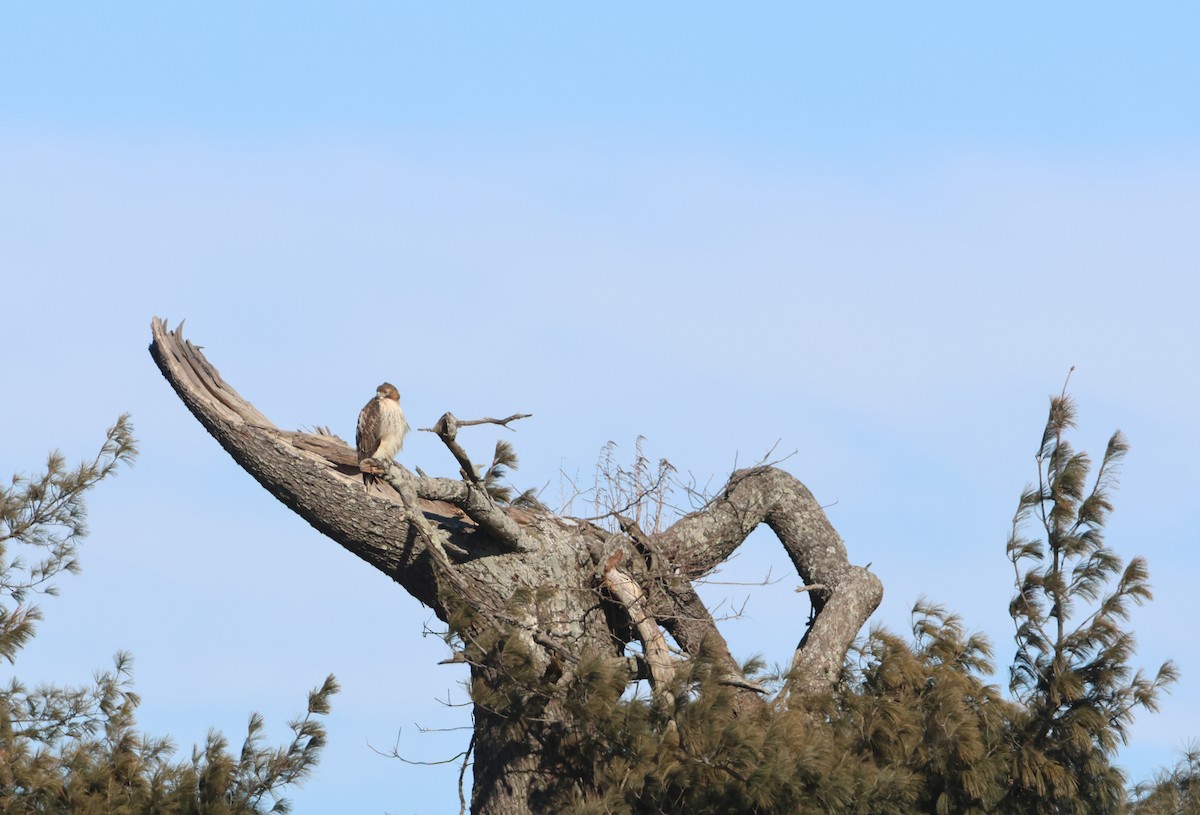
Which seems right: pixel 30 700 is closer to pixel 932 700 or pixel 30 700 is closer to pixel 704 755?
pixel 704 755

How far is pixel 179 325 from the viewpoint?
9.99 metres

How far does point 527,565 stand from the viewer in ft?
29.8

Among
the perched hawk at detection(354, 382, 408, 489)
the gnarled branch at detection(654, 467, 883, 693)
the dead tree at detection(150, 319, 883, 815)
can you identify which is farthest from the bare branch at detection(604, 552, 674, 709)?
the perched hawk at detection(354, 382, 408, 489)

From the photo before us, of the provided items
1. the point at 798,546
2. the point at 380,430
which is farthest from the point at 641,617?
the point at 380,430

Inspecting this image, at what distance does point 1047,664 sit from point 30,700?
Answer: 22.9 ft

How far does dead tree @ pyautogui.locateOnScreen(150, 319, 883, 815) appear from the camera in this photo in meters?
8.16

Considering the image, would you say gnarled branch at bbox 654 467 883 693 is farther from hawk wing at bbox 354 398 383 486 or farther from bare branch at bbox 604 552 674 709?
hawk wing at bbox 354 398 383 486

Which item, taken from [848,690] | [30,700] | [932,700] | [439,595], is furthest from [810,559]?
[30,700]

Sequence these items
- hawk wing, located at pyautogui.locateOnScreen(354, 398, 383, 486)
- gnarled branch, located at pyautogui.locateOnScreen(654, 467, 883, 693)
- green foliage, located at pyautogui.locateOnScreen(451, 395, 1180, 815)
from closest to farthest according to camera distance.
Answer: green foliage, located at pyautogui.locateOnScreen(451, 395, 1180, 815) → hawk wing, located at pyautogui.locateOnScreen(354, 398, 383, 486) → gnarled branch, located at pyautogui.locateOnScreen(654, 467, 883, 693)

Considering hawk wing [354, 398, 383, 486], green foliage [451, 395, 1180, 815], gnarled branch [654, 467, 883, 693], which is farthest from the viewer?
gnarled branch [654, 467, 883, 693]

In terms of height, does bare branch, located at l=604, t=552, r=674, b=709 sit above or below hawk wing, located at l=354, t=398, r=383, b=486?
below

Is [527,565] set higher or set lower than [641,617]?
higher

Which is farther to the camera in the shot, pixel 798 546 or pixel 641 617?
pixel 798 546

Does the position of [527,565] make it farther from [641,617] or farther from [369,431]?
[369,431]
